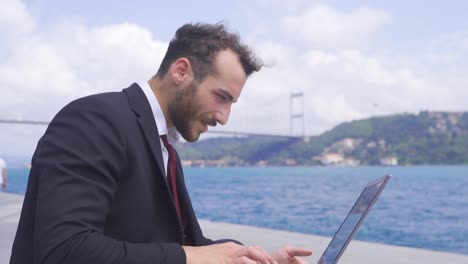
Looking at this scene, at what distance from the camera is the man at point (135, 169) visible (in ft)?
3.02

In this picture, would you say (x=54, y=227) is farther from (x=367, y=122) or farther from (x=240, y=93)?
(x=367, y=122)

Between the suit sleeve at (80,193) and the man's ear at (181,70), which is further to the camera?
the man's ear at (181,70)

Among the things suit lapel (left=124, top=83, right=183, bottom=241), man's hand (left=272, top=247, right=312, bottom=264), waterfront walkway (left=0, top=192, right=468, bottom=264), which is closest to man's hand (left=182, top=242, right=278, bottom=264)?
suit lapel (left=124, top=83, right=183, bottom=241)

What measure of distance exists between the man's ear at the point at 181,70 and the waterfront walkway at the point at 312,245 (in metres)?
2.51

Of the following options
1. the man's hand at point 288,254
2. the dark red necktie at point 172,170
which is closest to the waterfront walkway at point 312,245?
the man's hand at point 288,254

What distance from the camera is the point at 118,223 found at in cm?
103

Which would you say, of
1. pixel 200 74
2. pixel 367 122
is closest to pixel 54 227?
pixel 200 74

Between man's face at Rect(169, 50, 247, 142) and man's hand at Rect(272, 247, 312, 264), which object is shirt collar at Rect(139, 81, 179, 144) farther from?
man's hand at Rect(272, 247, 312, 264)

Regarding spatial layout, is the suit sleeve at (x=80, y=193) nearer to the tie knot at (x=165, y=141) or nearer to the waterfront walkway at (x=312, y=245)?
the tie knot at (x=165, y=141)

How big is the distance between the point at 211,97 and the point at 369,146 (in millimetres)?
49291

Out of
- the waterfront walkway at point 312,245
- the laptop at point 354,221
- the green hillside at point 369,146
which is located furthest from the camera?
the green hillside at point 369,146

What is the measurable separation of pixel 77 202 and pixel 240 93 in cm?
39

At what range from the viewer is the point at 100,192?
954 millimetres

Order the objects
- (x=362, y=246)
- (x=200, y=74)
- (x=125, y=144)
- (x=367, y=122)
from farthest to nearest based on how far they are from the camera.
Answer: (x=367, y=122)
(x=362, y=246)
(x=200, y=74)
(x=125, y=144)
